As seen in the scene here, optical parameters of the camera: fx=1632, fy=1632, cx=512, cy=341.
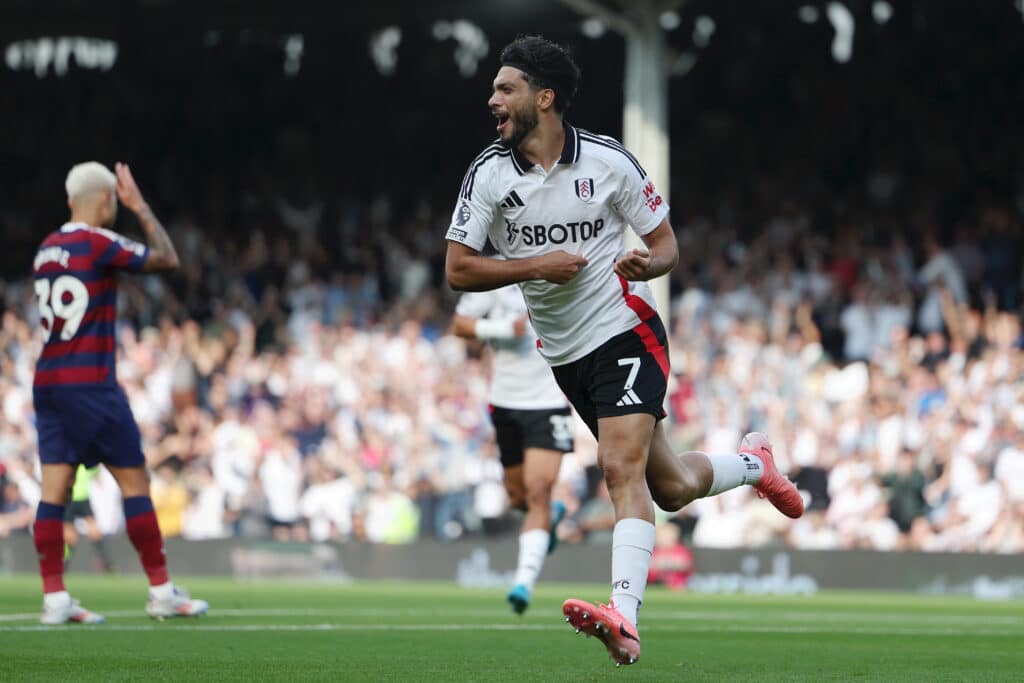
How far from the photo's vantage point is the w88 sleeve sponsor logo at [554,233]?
661cm

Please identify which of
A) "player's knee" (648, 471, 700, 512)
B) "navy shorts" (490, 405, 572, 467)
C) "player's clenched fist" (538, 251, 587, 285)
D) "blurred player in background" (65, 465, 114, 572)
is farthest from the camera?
"blurred player in background" (65, 465, 114, 572)

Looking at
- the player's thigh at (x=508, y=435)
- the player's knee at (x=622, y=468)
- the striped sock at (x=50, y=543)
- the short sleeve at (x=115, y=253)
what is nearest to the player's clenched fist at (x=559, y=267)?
the player's knee at (x=622, y=468)

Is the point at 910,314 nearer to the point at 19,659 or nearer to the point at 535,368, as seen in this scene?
the point at 535,368

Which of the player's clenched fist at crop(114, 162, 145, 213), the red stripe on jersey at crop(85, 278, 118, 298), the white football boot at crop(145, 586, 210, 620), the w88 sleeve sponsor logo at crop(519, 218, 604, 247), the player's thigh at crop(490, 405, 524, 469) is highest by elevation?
the player's clenched fist at crop(114, 162, 145, 213)

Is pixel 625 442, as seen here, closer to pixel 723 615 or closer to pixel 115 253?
pixel 115 253

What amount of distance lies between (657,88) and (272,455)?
6207 mm

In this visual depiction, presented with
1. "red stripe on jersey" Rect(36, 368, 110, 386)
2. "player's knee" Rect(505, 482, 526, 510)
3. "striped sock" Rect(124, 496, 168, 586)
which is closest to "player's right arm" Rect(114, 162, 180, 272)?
"red stripe on jersey" Rect(36, 368, 110, 386)

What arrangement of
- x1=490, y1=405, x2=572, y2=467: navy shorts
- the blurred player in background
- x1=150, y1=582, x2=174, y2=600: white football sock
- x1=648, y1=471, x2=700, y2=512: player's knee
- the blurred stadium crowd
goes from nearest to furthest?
x1=648, y1=471, x2=700, y2=512: player's knee
x1=150, y1=582, x2=174, y2=600: white football sock
x1=490, y1=405, x2=572, y2=467: navy shorts
the blurred player in background
the blurred stadium crowd

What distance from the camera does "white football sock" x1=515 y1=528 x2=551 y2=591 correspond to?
32.8 ft

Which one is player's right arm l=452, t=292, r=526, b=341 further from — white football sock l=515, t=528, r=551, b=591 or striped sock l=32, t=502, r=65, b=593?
striped sock l=32, t=502, r=65, b=593

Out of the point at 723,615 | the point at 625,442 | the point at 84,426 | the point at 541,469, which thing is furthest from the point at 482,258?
the point at 723,615

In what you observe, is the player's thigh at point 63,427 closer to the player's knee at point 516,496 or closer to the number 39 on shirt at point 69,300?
the number 39 on shirt at point 69,300

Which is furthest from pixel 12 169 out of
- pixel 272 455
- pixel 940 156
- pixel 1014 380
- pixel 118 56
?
pixel 1014 380

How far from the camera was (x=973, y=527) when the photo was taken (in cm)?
1600
